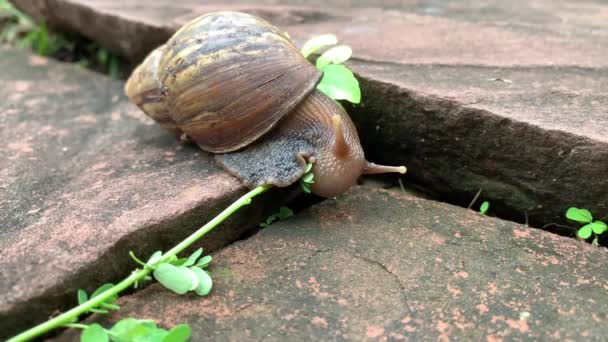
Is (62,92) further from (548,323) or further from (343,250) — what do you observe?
(548,323)

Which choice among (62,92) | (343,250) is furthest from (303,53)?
(62,92)

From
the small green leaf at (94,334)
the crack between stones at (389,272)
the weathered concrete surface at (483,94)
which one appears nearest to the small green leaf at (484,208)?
the weathered concrete surface at (483,94)

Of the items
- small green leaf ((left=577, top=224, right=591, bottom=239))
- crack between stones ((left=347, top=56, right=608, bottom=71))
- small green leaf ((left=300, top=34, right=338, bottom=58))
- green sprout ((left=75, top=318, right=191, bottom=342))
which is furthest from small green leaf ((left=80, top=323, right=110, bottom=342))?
crack between stones ((left=347, top=56, right=608, bottom=71))

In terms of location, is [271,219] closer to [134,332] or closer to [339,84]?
[339,84]

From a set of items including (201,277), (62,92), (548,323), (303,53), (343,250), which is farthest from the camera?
→ (62,92)

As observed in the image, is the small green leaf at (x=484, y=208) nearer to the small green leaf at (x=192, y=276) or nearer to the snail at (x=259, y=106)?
the snail at (x=259, y=106)

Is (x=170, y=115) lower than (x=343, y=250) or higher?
higher
